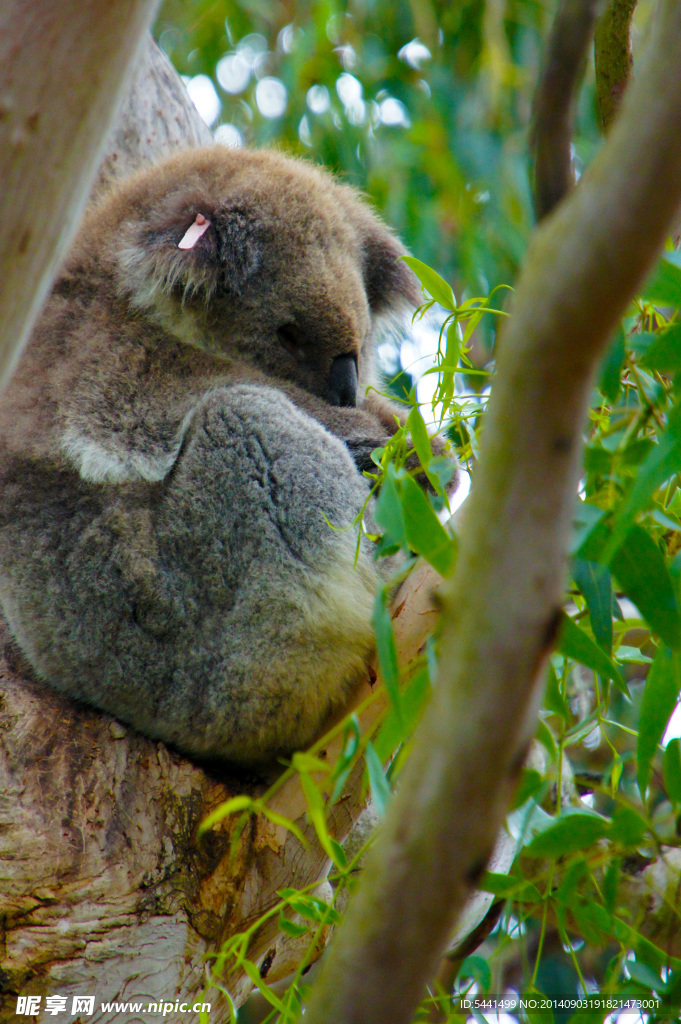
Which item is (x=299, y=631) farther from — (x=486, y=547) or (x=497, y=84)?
(x=497, y=84)

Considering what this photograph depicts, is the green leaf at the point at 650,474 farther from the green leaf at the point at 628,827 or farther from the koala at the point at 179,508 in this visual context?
the koala at the point at 179,508

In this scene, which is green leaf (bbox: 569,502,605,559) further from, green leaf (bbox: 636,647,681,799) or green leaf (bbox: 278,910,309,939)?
green leaf (bbox: 278,910,309,939)

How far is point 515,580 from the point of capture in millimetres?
544

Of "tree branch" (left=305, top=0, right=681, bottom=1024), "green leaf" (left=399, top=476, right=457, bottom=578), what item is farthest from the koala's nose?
"tree branch" (left=305, top=0, right=681, bottom=1024)

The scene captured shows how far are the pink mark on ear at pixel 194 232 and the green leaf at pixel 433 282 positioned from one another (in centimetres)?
84

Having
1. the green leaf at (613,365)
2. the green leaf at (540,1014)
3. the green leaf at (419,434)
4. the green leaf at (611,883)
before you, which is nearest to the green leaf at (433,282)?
the green leaf at (419,434)

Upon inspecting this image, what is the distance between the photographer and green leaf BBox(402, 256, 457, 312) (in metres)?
1.24

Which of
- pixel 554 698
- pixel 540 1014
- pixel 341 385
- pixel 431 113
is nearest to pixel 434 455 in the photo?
pixel 341 385

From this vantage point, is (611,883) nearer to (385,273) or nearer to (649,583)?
(649,583)

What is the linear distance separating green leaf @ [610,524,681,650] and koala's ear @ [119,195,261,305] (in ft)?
4.25

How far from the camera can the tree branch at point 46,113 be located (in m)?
0.88

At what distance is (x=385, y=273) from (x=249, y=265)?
57 cm

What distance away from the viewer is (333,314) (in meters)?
2.13

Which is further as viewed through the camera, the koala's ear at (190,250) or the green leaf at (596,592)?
the koala's ear at (190,250)
